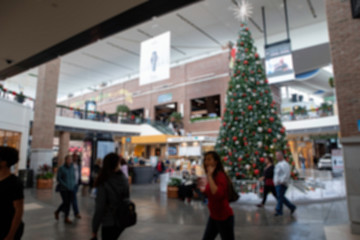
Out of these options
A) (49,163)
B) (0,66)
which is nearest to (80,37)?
(0,66)

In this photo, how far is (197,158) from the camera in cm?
1923

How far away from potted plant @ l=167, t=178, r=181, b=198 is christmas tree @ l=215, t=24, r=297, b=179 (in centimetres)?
187

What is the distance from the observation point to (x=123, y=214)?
2.34 metres

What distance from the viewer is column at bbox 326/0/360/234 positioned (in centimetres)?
407

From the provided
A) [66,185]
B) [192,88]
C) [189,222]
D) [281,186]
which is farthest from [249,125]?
[192,88]

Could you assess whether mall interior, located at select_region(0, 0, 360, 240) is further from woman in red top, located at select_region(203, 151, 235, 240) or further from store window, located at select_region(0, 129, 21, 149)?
woman in red top, located at select_region(203, 151, 235, 240)

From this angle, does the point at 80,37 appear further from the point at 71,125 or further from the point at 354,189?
the point at 71,125

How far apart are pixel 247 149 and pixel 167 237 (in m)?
4.61

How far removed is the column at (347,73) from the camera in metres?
4.07

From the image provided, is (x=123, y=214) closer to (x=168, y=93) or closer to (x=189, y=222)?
(x=189, y=222)

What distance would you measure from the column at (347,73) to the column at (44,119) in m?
12.2

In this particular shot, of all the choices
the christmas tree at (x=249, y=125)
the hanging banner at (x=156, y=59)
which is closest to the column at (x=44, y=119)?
the hanging banner at (x=156, y=59)

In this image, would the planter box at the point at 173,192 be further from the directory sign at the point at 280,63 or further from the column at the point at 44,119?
the directory sign at the point at 280,63

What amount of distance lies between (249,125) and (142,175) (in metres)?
7.48
